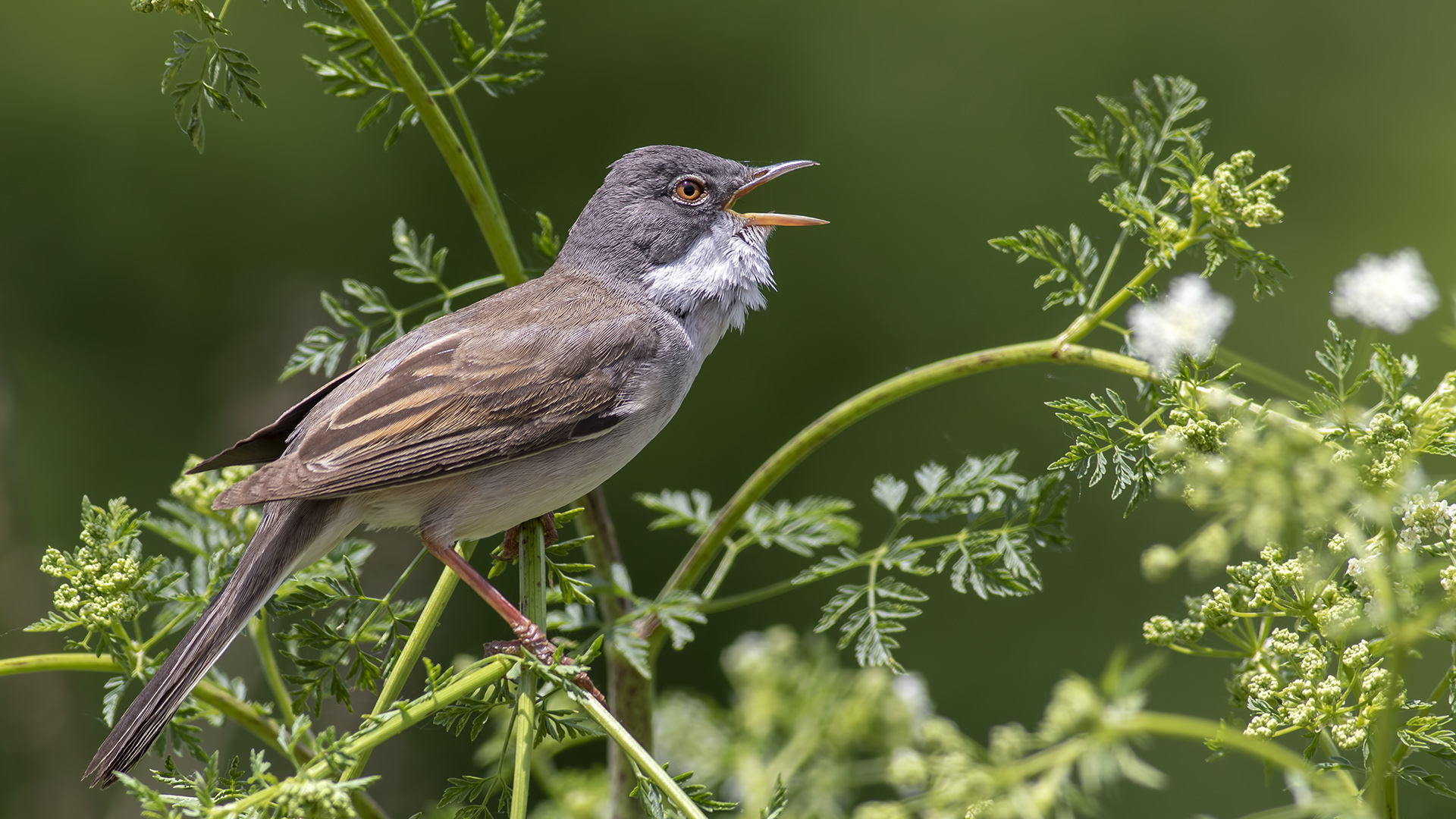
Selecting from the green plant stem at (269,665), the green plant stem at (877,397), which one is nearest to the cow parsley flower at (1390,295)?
the green plant stem at (877,397)

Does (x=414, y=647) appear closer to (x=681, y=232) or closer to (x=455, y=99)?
(x=455, y=99)

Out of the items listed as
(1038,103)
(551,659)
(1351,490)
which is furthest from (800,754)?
(1038,103)

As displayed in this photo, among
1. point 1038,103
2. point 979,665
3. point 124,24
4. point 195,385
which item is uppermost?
point 1038,103

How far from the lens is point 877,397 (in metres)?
1.93

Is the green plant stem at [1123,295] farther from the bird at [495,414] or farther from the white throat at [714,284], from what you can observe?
the white throat at [714,284]

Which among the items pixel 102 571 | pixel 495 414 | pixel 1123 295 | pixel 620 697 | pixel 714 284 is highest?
pixel 1123 295

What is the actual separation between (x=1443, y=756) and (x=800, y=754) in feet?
3.50

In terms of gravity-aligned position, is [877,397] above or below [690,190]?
below

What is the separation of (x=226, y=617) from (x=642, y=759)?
88cm

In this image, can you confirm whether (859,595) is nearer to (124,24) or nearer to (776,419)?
(776,419)

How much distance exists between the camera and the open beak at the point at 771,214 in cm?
288

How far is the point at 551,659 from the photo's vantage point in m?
1.65

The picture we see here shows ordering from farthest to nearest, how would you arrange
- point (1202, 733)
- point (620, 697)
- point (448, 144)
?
point (620, 697) < point (448, 144) < point (1202, 733)

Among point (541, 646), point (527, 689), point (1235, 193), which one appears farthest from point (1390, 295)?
point (541, 646)
